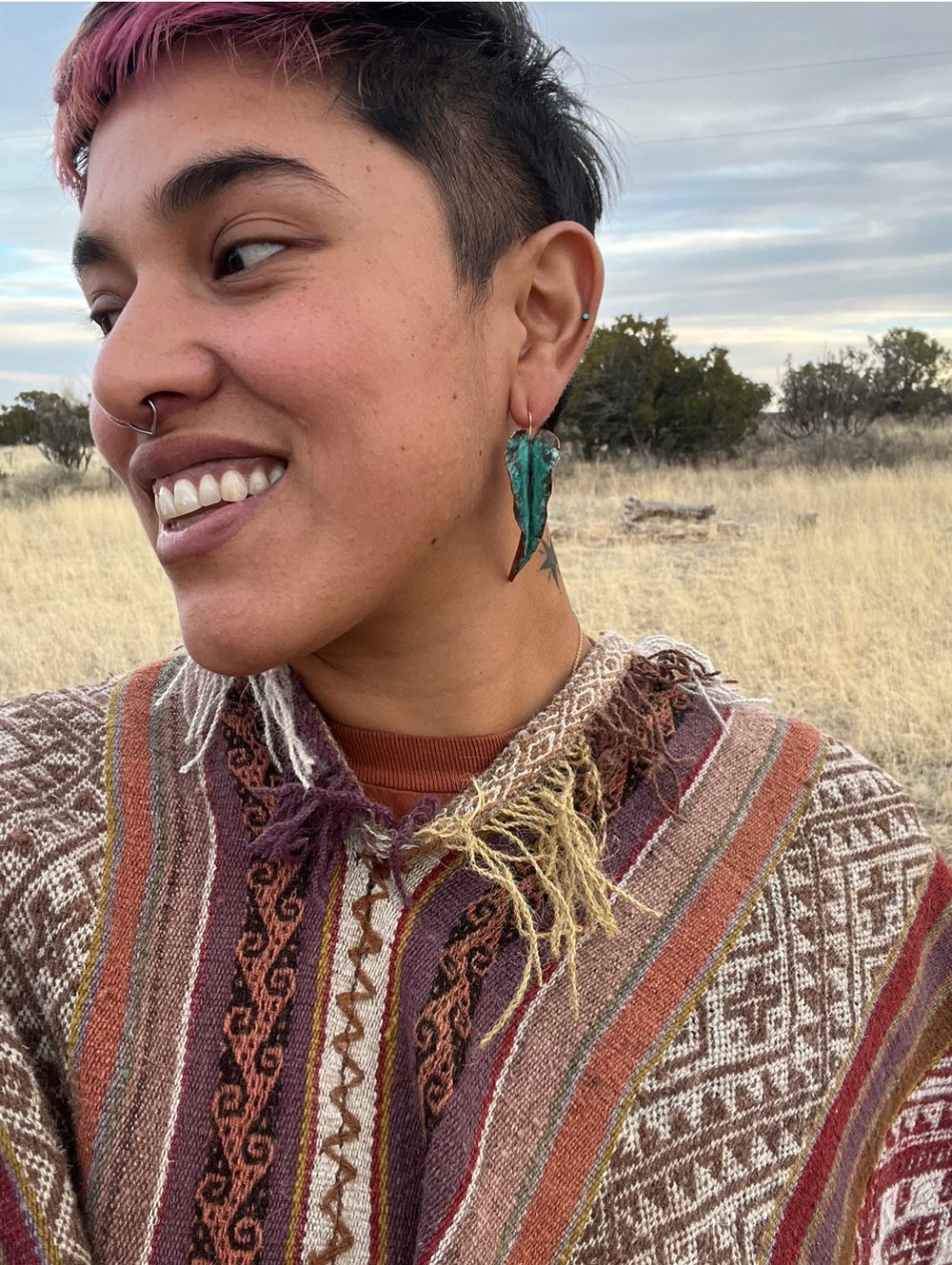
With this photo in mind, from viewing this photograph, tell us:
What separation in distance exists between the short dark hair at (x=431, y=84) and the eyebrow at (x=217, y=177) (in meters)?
0.11

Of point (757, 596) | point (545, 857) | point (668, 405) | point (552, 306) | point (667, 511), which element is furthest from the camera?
point (668, 405)

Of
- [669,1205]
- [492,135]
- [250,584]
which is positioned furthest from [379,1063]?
[492,135]

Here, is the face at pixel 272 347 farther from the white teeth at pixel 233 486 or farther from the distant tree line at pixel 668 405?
the distant tree line at pixel 668 405

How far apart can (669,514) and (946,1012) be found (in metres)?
10.5

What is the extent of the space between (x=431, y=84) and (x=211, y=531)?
63cm

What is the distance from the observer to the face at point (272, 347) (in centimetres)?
119

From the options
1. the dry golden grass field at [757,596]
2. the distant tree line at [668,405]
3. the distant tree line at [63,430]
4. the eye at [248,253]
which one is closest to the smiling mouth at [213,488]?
the eye at [248,253]

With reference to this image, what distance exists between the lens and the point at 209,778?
4.77ft

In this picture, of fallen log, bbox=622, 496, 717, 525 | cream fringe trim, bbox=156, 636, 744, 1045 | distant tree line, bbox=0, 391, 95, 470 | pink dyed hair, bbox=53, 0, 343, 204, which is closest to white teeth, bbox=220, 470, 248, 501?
cream fringe trim, bbox=156, 636, 744, 1045

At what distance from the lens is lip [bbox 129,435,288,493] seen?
47.8 inches

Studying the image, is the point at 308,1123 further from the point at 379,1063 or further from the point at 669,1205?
the point at 669,1205

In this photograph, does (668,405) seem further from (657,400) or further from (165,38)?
(165,38)

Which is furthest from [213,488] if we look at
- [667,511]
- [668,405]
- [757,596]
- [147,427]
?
[668,405]

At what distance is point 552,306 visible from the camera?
151 cm
